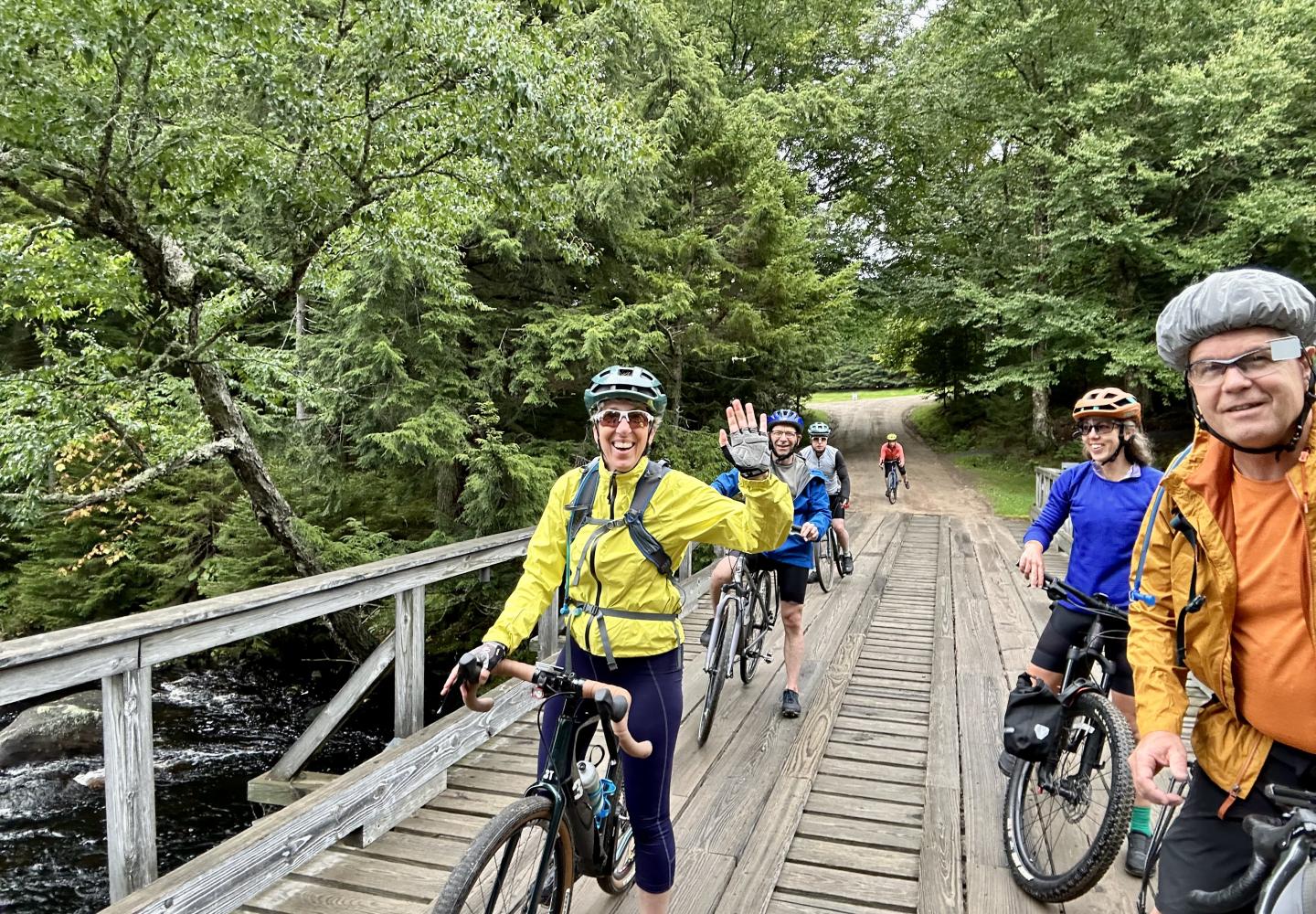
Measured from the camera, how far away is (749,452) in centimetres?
234

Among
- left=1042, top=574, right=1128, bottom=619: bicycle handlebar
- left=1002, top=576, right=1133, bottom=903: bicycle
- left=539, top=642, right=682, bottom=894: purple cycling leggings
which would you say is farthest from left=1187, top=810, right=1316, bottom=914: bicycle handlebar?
left=1042, top=574, right=1128, bottom=619: bicycle handlebar

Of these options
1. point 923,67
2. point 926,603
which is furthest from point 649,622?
point 923,67

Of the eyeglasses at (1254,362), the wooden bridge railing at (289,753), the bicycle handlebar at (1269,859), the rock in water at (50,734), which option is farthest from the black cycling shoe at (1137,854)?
the rock in water at (50,734)

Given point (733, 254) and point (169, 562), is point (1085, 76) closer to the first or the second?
point (733, 254)

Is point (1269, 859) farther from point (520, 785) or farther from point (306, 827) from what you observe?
point (520, 785)

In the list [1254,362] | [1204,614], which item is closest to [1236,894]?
[1204,614]

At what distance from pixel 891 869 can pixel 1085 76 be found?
64.8 ft

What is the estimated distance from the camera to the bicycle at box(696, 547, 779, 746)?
14.4 ft

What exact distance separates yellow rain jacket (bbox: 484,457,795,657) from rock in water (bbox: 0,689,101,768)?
26.0ft

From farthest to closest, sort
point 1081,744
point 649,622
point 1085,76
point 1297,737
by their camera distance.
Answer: point 1085,76 → point 1081,744 → point 649,622 → point 1297,737

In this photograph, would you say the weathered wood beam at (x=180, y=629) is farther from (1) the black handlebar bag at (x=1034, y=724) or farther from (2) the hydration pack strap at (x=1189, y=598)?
(1) the black handlebar bag at (x=1034, y=724)

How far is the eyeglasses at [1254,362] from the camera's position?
132 centimetres

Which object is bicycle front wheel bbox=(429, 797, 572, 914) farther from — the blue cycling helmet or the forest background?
the forest background

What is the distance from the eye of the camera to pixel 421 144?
6105 mm
